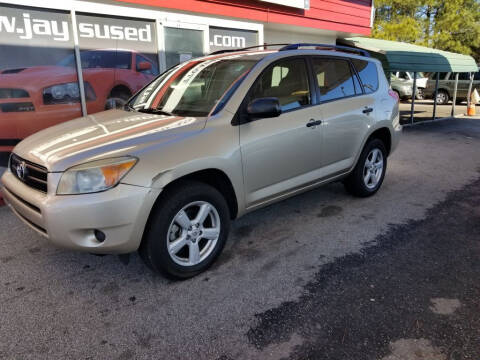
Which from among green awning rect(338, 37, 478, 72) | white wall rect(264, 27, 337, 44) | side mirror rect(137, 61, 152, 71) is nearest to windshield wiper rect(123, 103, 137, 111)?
side mirror rect(137, 61, 152, 71)

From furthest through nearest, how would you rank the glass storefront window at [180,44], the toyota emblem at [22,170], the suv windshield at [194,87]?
1. the glass storefront window at [180,44]
2. the suv windshield at [194,87]
3. the toyota emblem at [22,170]

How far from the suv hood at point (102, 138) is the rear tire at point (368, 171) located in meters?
2.36

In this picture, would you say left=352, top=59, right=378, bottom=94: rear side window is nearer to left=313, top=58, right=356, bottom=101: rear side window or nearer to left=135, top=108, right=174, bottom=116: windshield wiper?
left=313, top=58, right=356, bottom=101: rear side window

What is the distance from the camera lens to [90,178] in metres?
2.66

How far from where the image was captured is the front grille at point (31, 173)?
2817mm

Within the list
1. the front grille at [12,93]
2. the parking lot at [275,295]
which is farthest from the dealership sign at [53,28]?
the parking lot at [275,295]

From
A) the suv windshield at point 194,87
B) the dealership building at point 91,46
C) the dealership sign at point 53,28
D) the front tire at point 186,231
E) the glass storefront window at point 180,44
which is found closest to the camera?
the front tire at point 186,231

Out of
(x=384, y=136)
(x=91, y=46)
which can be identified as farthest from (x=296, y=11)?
(x=384, y=136)

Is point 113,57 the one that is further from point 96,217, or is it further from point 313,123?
point 96,217

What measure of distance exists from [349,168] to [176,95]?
6.96ft

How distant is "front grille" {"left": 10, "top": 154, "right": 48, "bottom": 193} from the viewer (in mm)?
2817

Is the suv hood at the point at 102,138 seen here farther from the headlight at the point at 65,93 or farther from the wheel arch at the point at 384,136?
the headlight at the point at 65,93

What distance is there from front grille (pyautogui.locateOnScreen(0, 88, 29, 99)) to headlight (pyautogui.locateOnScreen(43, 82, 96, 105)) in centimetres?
29

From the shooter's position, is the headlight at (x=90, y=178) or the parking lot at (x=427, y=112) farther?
the parking lot at (x=427, y=112)
